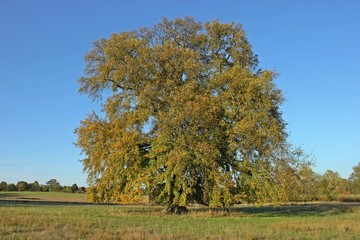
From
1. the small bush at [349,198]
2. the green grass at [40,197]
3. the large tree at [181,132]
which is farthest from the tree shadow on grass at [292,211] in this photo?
the green grass at [40,197]

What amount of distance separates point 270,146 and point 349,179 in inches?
3588

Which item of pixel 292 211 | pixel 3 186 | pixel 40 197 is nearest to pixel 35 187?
pixel 3 186

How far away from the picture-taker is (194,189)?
31.3m

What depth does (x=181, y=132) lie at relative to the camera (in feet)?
101

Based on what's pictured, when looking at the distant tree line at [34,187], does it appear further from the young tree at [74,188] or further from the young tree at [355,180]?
the young tree at [355,180]

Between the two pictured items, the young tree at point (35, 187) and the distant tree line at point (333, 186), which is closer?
the distant tree line at point (333, 186)

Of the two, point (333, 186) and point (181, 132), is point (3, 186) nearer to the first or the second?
point (333, 186)

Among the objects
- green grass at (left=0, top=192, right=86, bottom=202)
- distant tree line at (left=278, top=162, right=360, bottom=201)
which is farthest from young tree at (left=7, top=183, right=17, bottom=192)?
distant tree line at (left=278, top=162, right=360, bottom=201)

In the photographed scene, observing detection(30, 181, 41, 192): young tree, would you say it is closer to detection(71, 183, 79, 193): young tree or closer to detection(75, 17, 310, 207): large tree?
detection(71, 183, 79, 193): young tree

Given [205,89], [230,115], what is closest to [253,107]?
[230,115]

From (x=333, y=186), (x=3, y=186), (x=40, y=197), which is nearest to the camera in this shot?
(x=40, y=197)

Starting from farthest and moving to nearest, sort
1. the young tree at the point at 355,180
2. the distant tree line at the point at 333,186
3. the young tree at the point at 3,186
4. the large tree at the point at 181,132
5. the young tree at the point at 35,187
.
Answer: the young tree at the point at 35,187, the young tree at the point at 3,186, the young tree at the point at 355,180, the distant tree line at the point at 333,186, the large tree at the point at 181,132

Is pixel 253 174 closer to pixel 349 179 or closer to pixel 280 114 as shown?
pixel 280 114

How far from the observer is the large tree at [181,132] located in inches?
1189
